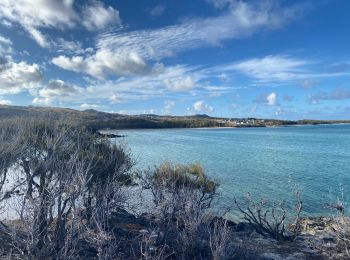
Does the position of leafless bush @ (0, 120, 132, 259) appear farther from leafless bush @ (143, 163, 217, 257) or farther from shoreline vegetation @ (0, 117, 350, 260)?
leafless bush @ (143, 163, 217, 257)

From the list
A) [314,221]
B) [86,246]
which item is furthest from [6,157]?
[314,221]

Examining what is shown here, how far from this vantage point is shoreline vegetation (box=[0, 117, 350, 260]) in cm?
1095

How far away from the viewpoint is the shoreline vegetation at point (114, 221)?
35.9 ft

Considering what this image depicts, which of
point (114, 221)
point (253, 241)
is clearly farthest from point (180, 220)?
point (114, 221)

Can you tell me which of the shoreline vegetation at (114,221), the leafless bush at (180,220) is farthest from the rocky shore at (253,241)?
the leafless bush at (180,220)

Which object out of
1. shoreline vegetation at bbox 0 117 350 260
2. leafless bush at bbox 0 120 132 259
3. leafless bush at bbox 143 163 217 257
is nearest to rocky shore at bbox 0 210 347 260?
shoreline vegetation at bbox 0 117 350 260

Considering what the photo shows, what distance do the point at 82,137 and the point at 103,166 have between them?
12.4ft

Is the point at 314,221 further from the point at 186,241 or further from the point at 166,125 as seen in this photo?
the point at 166,125

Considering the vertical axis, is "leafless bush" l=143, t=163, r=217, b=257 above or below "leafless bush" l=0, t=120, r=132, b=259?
below

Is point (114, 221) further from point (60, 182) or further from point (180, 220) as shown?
point (60, 182)

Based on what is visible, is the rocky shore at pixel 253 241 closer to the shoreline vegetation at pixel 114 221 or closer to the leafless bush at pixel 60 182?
the shoreline vegetation at pixel 114 221

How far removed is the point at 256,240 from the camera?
17.2m

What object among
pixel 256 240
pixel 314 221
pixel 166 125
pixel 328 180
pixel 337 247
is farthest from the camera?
pixel 166 125

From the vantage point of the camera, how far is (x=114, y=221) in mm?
17906
